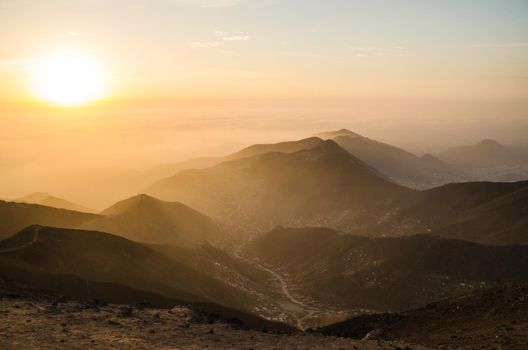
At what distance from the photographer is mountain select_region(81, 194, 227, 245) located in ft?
338

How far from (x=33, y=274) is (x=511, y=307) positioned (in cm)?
4313

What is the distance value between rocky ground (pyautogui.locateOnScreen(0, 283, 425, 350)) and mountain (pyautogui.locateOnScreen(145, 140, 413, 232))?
112874 mm

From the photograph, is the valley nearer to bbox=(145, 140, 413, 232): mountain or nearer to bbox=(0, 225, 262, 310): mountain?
bbox=(0, 225, 262, 310): mountain

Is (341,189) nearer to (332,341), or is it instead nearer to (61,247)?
(61,247)

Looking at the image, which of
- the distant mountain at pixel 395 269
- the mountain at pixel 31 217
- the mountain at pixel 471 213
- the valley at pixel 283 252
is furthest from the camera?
the mountain at pixel 471 213

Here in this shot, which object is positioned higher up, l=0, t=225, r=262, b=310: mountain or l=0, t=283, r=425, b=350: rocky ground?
l=0, t=283, r=425, b=350: rocky ground

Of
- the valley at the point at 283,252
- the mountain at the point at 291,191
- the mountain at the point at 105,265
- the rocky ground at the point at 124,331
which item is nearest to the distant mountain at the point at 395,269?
the valley at the point at 283,252

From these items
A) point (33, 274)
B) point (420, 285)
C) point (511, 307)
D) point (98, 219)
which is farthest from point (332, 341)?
point (98, 219)

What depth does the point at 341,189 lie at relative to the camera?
158500 millimetres

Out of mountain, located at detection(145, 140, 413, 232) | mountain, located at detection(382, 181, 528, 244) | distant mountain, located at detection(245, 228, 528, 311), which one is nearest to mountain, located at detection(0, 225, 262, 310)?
distant mountain, located at detection(245, 228, 528, 311)

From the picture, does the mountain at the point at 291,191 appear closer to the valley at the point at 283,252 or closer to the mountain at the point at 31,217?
the valley at the point at 283,252

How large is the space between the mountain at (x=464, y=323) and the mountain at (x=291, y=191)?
99.6m

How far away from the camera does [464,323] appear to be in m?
30.3

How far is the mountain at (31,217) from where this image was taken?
9016 cm
